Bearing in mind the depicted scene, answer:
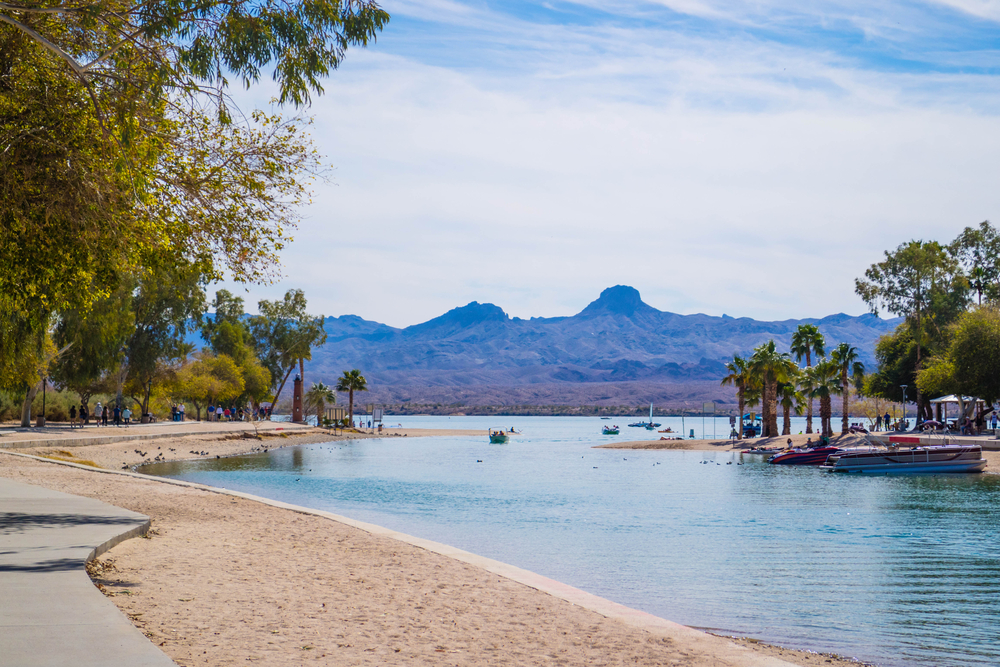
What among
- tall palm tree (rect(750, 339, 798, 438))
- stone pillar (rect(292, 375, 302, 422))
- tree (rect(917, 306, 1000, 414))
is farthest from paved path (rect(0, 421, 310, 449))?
tree (rect(917, 306, 1000, 414))

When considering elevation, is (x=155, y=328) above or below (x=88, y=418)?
above

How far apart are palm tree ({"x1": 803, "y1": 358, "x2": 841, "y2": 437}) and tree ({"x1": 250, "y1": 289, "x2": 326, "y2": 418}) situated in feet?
174

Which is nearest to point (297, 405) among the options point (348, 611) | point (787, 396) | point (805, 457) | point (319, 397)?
point (319, 397)

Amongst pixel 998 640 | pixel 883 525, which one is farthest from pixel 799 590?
pixel 883 525

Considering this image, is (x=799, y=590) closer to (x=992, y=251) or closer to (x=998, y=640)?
(x=998, y=640)

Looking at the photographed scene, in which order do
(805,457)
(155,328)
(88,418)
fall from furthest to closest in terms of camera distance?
(155,328) → (88,418) → (805,457)

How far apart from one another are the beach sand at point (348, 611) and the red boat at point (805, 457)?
47.1 meters

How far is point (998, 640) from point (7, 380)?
46.3 m

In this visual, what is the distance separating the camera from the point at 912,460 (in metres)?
48.4

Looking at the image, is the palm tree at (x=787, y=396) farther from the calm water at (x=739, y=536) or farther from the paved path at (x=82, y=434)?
the paved path at (x=82, y=434)

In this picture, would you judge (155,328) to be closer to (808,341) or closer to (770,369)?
(770,369)

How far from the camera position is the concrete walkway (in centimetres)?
568

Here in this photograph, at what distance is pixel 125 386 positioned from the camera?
230ft

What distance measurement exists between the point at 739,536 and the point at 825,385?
5168cm
